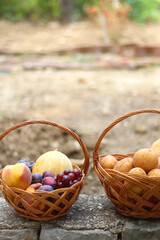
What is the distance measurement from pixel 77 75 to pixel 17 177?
5.57 m

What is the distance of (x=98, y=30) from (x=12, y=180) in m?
10.1

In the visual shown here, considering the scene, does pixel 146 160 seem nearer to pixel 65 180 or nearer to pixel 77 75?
pixel 65 180

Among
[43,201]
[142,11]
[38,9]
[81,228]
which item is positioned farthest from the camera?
[38,9]

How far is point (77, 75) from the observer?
23.9 feet

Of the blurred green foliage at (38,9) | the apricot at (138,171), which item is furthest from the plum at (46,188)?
the blurred green foliage at (38,9)

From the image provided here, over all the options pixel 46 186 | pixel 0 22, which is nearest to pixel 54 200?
pixel 46 186

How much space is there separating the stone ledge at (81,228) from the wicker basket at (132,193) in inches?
1.9

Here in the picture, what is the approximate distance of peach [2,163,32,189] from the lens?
1.83 metres

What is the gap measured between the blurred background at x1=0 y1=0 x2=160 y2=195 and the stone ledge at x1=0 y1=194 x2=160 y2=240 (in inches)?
51.3

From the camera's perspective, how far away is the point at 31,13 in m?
13.9

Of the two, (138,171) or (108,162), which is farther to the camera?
(108,162)

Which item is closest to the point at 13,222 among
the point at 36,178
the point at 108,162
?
the point at 36,178

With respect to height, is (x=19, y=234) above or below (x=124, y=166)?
below

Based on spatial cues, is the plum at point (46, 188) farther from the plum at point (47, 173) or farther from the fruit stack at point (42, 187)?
the plum at point (47, 173)
